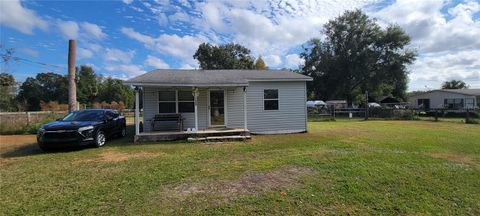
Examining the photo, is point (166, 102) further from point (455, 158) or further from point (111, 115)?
point (455, 158)

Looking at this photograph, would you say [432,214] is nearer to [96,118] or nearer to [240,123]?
[240,123]

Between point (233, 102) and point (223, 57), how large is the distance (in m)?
33.1

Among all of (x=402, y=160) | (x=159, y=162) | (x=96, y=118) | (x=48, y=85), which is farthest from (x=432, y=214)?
(x=48, y=85)

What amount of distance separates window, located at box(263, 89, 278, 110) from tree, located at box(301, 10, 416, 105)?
2681 centimetres

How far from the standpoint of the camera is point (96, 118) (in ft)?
36.4

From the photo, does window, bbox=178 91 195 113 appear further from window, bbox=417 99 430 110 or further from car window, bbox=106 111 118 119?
window, bbox=417 99 430 110

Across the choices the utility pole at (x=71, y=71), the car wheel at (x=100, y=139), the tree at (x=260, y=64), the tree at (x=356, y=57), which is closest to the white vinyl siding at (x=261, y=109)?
the car wheel at (x=100, y=139)

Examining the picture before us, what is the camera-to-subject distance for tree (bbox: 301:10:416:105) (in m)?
37.0

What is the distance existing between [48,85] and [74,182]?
75576 mm

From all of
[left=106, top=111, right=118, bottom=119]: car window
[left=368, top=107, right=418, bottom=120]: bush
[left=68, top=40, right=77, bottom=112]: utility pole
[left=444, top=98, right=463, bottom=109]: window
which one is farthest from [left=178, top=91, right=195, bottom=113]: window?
[left=444, top=98, right=463, bottom=109]: window

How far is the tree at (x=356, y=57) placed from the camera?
37000 mm

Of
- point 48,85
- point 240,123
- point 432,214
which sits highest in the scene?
point 48,85

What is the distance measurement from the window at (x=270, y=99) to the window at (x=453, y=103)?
1220 inches

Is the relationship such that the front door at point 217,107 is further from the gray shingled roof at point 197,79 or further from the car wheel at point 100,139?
the car wheel at point 100,139
